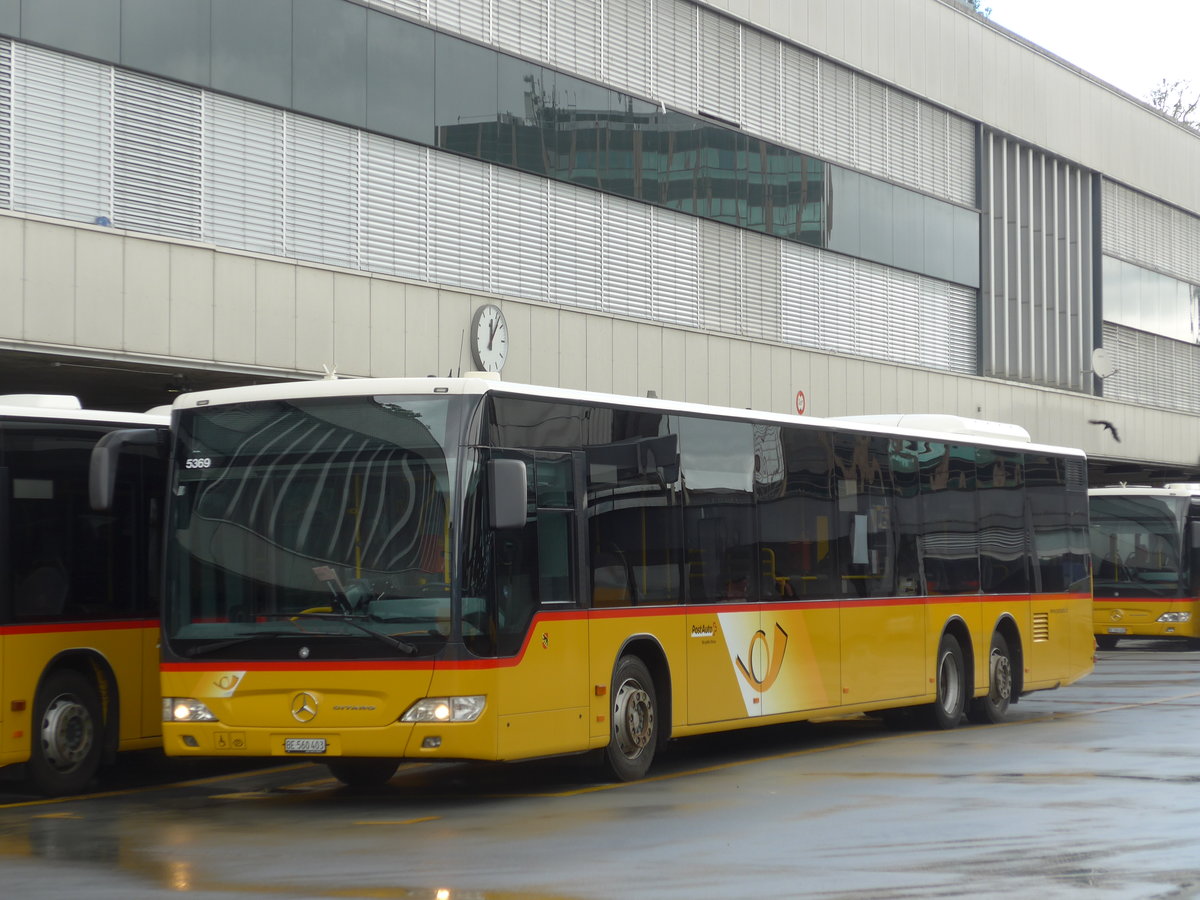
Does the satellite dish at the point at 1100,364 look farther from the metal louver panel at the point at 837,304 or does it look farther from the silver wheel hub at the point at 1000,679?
the silver wheel hub at the point at 1000,679

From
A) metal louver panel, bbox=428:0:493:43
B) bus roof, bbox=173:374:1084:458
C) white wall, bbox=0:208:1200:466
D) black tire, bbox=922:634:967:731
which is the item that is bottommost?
black tire, bbox=922:634:967:731

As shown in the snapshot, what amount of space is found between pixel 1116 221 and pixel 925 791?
116ft

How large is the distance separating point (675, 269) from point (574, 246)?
291cm

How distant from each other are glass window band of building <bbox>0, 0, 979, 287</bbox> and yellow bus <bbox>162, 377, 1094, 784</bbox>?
899 cm

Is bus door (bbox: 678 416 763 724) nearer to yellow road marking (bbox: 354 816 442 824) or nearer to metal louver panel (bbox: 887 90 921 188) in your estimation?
yellow road marking (bbox: 354 816 442 824)

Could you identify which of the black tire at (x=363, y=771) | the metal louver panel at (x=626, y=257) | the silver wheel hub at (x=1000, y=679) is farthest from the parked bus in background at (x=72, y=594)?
the metal louver panel at (x=626, y=257)

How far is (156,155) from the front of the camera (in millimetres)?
20812

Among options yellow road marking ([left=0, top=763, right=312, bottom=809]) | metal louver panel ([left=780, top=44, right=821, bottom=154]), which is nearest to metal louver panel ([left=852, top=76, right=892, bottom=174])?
metal louver panel ([left=780, top=44, right=821, bottom=154])

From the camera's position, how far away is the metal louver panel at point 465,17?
2472 cm

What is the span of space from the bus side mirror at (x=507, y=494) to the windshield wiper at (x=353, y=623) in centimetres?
97

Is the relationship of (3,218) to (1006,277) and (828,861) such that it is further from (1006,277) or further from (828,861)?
(1006,277)

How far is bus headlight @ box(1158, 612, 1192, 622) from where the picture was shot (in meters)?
34.7

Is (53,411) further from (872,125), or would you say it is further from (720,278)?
(872,125)

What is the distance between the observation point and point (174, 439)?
510 inches
